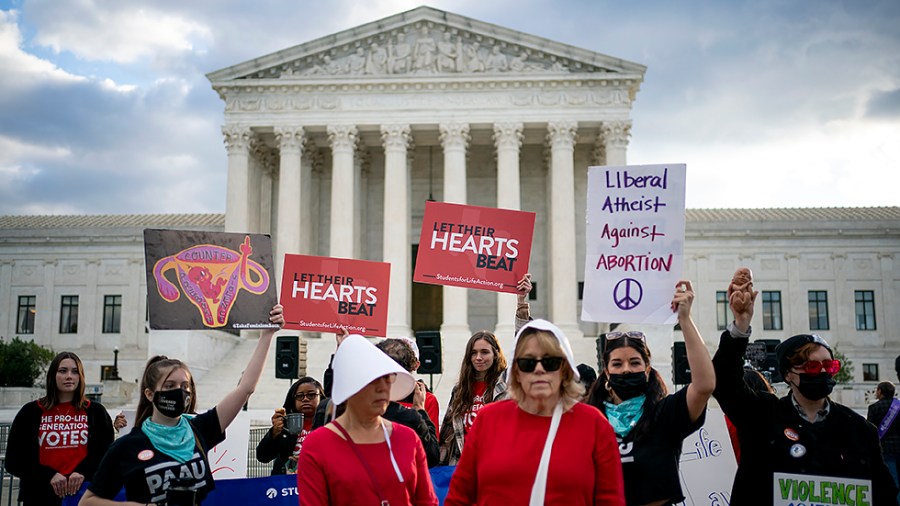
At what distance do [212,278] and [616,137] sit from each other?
31412 mm

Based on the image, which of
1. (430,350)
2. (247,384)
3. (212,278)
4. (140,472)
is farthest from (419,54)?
(140,472)

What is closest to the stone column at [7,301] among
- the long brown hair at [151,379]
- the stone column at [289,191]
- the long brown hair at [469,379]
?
the stone column at [289,191]

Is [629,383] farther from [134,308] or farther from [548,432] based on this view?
[134,308]

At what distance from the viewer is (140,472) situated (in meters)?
5.10

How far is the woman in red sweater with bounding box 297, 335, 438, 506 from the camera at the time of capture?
434 cm

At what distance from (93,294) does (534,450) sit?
172ft

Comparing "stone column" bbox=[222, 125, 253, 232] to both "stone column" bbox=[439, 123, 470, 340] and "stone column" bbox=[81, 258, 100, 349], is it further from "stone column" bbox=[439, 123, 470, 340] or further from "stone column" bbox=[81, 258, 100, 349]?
"stone column" bbox=[81, 258, 100, 349]

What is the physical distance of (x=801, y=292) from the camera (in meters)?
48.8

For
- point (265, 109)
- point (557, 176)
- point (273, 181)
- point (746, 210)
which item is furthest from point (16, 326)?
point (746, 210)

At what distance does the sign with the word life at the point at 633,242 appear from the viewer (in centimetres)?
632

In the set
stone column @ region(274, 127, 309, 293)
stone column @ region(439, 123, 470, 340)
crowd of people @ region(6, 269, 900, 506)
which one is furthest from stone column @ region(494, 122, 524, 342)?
crowd of people @ region(6, 269, 900, 506)

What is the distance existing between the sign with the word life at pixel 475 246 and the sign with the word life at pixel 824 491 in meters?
4.78

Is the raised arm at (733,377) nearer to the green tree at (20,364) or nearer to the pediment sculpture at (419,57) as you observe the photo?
the pediment sculpture at (419,57)

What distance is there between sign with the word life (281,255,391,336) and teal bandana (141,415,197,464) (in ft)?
18.6
